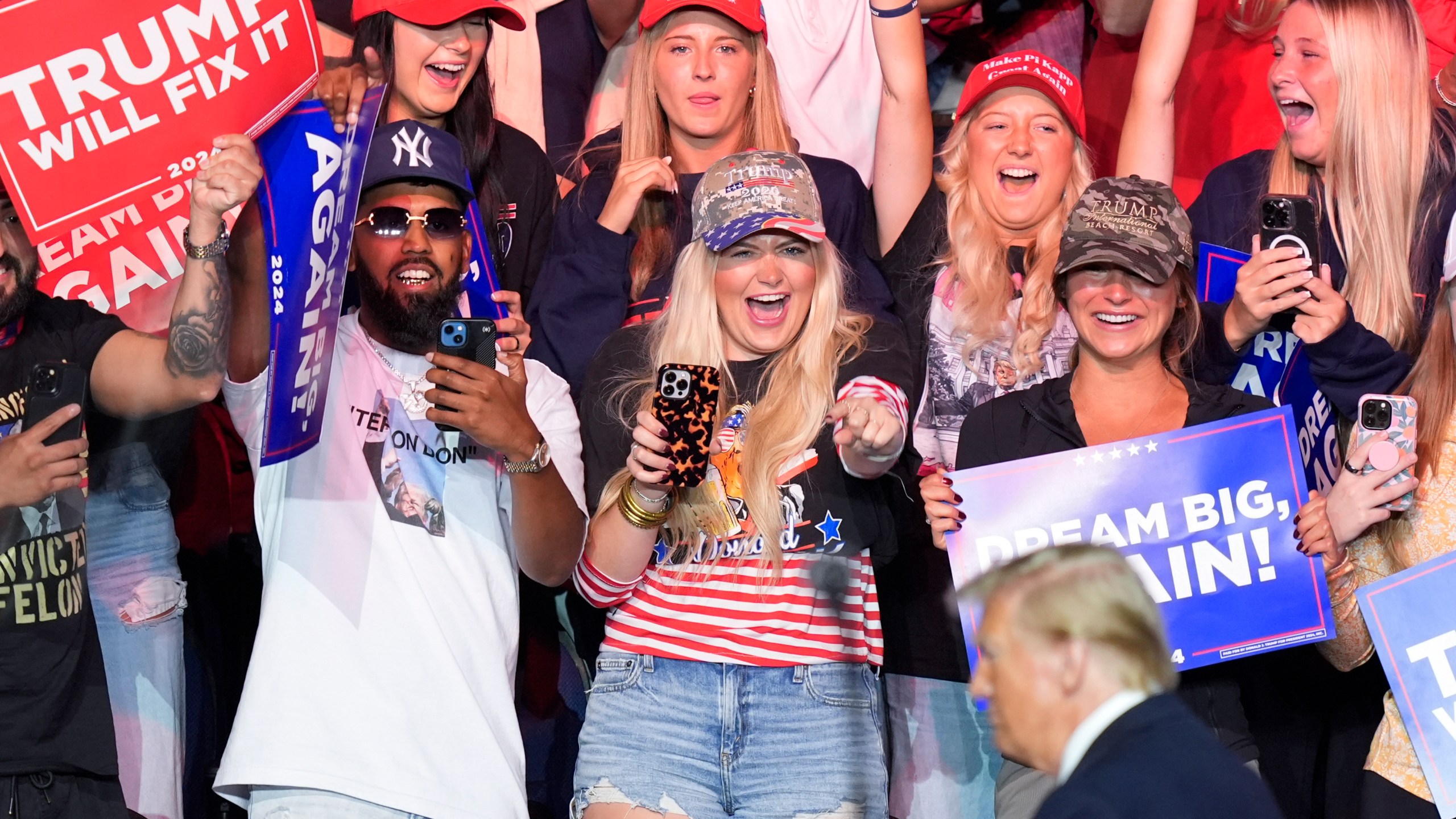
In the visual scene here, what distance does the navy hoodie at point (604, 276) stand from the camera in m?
4.08

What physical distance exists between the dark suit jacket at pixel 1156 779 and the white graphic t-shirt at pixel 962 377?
1.66 m

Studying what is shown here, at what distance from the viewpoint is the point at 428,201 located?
12.3 ft

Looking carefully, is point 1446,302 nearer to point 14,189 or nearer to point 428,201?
point 428,201

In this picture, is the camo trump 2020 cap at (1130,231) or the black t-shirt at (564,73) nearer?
the camo trump 2020 cap at (1130,231)

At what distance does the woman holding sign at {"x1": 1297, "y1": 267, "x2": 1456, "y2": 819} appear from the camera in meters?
3.46

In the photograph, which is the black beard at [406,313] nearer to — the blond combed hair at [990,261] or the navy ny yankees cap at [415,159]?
the navy ny yankees cap at [415,159]

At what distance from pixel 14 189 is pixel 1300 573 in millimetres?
2766

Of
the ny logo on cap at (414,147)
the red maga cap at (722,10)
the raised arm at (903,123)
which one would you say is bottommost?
the ny logo on cap at (414,147)

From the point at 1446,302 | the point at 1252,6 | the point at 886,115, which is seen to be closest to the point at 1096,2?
the point at 1252,6

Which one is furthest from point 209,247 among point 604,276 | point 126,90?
point 604,276

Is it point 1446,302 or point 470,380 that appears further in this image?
point 1446,302

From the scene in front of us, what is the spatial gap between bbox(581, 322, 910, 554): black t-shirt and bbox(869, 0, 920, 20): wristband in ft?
3.13

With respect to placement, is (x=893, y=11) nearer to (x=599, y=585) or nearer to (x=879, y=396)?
(x=879, y=396)

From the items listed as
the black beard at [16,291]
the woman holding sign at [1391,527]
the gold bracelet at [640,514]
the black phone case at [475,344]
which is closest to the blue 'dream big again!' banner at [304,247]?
the black phone case at [475,344]
